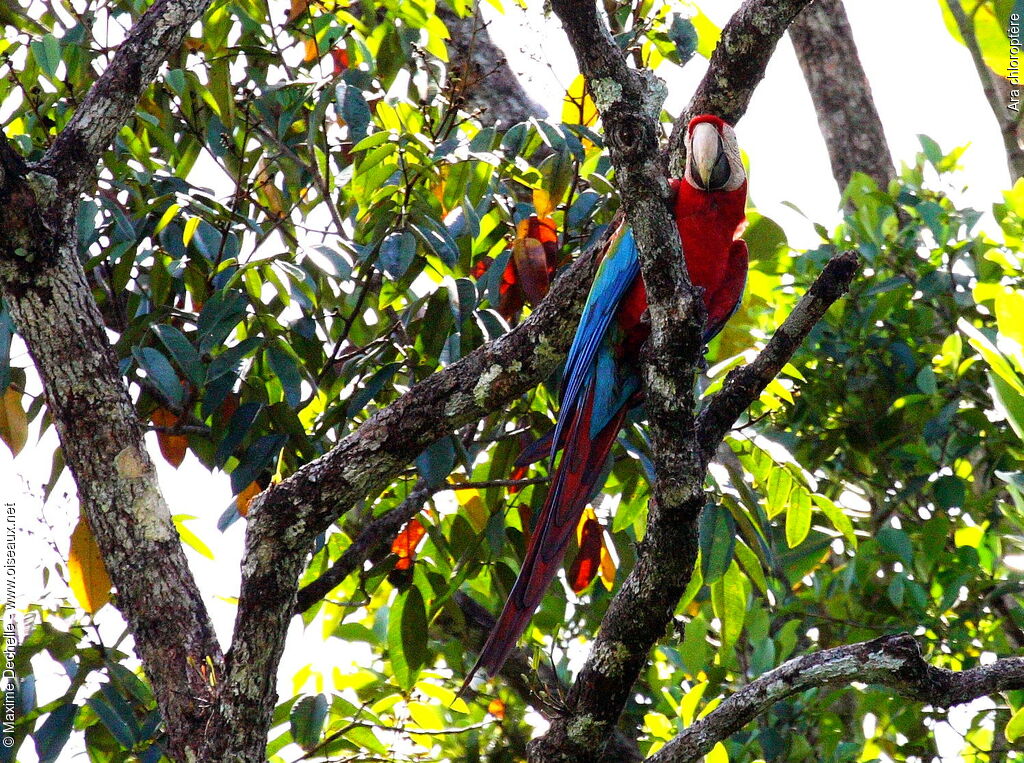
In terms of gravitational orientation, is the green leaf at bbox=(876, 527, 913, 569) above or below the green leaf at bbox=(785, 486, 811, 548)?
above

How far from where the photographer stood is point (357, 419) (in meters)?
2.39

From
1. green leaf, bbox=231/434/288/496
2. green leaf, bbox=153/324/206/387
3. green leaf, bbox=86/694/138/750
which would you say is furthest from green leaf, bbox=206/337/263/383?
green leaf, bbox=86/694/138/750

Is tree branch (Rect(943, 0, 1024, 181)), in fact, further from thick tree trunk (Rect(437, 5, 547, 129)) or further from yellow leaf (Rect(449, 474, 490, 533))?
yellow leaf (Rect(449, 474, 490, 533))

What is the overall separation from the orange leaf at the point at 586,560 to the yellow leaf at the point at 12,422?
1102mm

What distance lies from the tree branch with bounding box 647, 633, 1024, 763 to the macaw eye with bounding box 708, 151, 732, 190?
1031mm

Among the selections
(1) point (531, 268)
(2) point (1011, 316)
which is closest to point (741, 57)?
(1) point (531, 268)

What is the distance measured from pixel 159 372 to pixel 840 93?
2.90 m

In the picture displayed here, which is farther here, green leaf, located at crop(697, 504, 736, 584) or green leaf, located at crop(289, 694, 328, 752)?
green leaf, located at crop(289, 694, 328, 752)

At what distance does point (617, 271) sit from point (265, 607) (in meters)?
0.92

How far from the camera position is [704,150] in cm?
201

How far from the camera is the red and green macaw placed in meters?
1.75

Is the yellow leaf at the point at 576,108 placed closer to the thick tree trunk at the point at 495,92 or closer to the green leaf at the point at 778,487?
the thick tree trunk at the point at 495,92

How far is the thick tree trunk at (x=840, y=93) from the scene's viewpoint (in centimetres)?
362

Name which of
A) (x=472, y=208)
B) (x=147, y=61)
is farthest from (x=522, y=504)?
(x=147, y=61)
